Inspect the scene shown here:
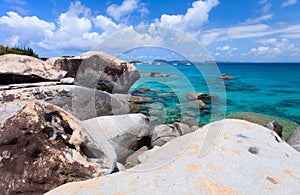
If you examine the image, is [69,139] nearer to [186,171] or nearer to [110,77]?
[186,171]

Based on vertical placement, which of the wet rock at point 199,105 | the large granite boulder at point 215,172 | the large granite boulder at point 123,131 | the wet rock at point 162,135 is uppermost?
the large granite boulder at point 215,172

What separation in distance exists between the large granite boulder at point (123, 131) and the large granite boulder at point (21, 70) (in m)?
4.34

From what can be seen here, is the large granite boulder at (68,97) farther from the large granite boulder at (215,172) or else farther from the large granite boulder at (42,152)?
the large granite boulder at (215,172)

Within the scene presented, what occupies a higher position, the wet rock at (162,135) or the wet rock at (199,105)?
the wet rock at (162,135)

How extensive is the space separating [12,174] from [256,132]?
3.77m

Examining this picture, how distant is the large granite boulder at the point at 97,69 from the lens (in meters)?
12.1

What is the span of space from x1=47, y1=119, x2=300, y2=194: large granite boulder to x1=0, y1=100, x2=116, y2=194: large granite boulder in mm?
424

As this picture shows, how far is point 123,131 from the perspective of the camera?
5883 mm

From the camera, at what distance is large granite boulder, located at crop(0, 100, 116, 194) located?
10.3ft

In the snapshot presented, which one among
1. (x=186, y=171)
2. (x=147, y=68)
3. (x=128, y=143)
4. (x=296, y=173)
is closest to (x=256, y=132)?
(x=296, y=173)

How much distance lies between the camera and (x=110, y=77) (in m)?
13.2

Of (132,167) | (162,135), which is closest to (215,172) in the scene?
(132,167)

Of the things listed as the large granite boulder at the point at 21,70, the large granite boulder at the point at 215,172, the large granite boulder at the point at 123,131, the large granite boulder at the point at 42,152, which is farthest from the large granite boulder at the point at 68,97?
the large granite boulder at the point at 215,172

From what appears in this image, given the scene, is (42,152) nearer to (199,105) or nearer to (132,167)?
(132,167)
